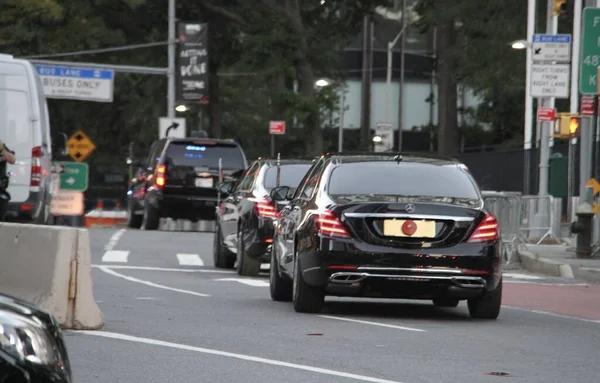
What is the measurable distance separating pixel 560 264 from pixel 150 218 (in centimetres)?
1384

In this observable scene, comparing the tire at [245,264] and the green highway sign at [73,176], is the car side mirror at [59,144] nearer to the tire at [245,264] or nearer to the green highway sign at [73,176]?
the green highway sign at [73,176]

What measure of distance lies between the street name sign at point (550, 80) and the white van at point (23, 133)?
40.1 feet

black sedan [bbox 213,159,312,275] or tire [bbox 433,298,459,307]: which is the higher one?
black sedan [bbox 213,159,312,275]

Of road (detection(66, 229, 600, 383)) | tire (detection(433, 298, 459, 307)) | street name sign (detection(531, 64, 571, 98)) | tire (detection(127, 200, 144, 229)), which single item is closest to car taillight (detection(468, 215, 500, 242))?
road (detection(66, 229, 600, 383))

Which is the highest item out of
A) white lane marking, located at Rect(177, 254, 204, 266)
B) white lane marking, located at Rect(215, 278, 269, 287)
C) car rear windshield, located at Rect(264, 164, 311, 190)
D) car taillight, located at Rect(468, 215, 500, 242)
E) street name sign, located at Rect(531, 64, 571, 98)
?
street name sign, located at Rect(531, 64, 571, 98)

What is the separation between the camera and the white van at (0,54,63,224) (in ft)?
76.4

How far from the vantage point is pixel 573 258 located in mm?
25719

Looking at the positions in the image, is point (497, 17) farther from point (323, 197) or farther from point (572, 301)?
point (323, 197)

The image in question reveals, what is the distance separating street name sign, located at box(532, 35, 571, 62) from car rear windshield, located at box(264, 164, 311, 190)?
1191 cm

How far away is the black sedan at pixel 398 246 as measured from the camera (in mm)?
13547

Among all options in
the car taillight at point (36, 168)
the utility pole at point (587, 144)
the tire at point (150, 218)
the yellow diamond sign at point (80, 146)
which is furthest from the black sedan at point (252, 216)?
the yellow diamond sign at point (80, 146)

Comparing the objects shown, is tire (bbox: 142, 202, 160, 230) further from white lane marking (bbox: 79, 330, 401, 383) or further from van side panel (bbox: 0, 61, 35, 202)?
white lane marking (bbox: 79, 330, 401, 383)

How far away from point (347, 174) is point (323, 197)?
45 cm

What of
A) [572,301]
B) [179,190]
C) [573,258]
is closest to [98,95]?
[179,190]
